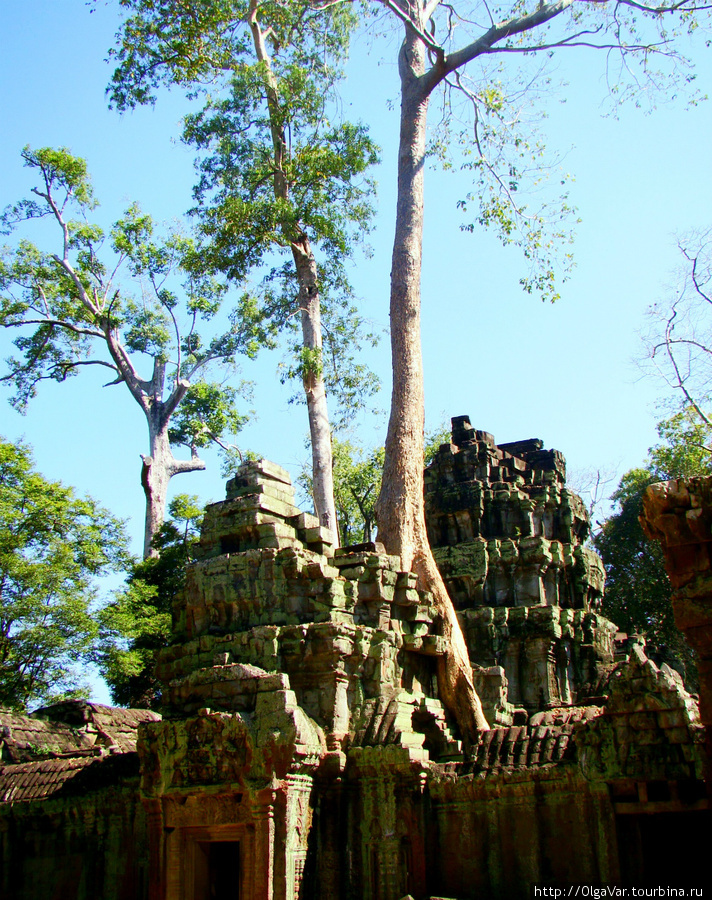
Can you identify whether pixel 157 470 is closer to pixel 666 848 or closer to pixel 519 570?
pixel 519 570

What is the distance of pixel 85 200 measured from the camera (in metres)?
27.3

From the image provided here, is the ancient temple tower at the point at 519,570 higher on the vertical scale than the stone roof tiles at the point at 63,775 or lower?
higher

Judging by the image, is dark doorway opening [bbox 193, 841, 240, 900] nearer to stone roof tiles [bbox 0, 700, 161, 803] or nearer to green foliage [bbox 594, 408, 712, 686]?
stone roof tiles [bbox 0, 700, 161, 803]

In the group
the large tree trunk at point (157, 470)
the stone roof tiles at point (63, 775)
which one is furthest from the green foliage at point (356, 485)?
the stone roof tiles at point (63, 775)

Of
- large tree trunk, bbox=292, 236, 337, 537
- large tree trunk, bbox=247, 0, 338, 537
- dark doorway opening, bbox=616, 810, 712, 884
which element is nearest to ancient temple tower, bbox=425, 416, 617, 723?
large tree trunk, bbox=247, 0, 338, 537

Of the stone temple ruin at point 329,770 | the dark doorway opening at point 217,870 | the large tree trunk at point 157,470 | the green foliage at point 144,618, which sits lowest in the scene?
the dark doorway opening at point 217,870

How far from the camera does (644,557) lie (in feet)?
99.1

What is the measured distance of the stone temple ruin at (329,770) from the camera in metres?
9.65

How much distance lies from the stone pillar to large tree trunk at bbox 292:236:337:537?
26.4 ft

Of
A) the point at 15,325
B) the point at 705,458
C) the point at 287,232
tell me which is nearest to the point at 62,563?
the point at 287,232

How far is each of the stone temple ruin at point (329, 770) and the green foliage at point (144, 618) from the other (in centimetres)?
409

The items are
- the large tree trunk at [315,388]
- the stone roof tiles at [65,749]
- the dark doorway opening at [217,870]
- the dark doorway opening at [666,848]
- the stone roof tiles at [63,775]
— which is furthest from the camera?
the large tree trunk at [315,388]

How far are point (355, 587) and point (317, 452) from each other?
5860 millimetres

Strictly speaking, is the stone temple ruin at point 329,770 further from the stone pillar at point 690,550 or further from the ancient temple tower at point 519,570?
the ancient temple tower at point 519,570
